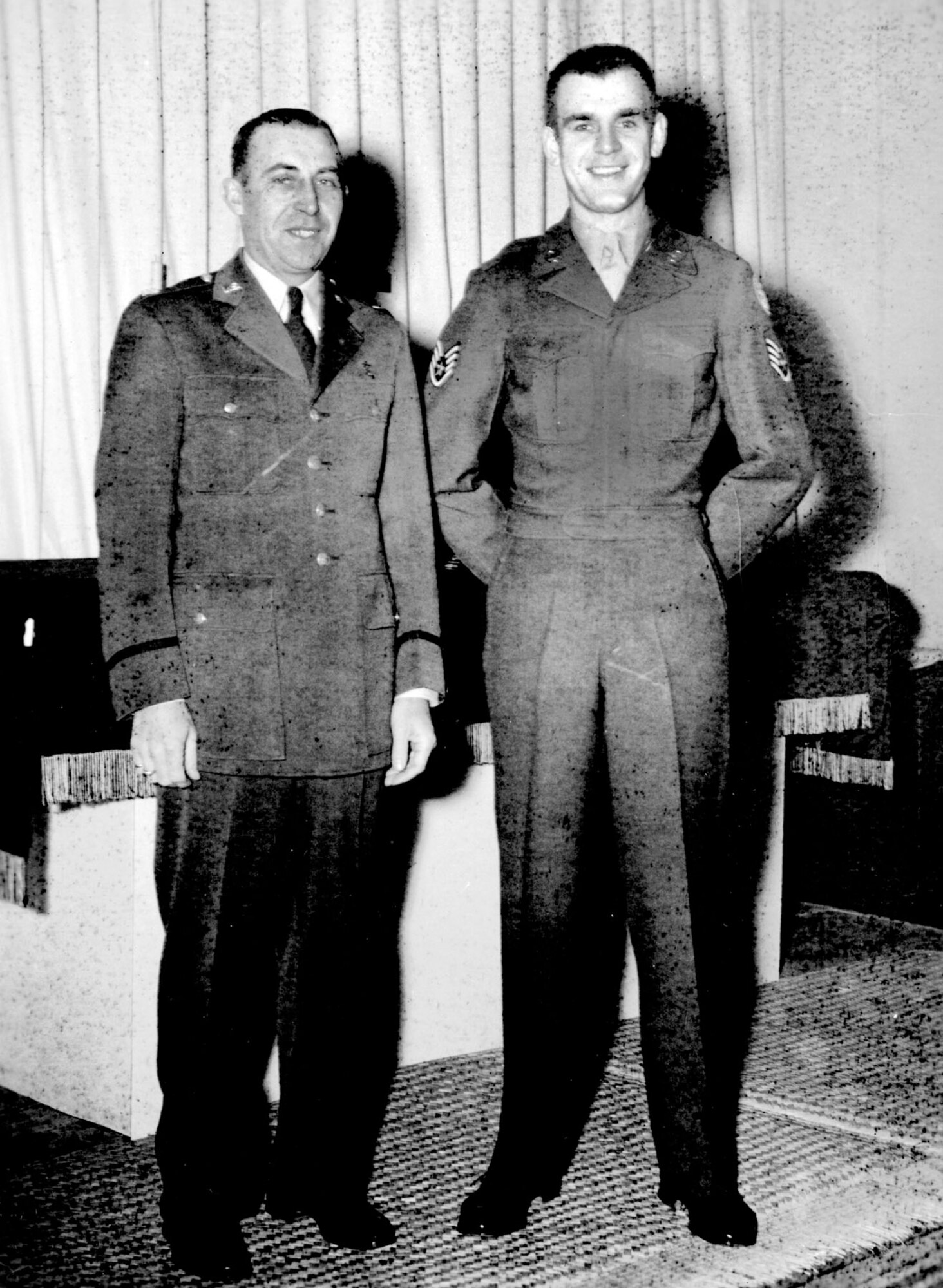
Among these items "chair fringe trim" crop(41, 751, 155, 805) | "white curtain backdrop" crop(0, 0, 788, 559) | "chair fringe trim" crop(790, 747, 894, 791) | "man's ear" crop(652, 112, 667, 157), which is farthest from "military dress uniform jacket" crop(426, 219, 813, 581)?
"white curtain backdrop" crop(0, 0, 788, 559)

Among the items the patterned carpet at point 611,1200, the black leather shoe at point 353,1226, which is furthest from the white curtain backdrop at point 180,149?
the black leather shoe at point 353,1226

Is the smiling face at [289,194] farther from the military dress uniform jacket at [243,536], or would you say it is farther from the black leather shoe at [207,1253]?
the black leather shoe at [207,1253]

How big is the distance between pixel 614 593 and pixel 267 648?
18.7 inches

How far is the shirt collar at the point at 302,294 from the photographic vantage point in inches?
74.6

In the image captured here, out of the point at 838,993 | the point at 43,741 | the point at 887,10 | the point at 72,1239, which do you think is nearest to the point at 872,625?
the point at 838,993

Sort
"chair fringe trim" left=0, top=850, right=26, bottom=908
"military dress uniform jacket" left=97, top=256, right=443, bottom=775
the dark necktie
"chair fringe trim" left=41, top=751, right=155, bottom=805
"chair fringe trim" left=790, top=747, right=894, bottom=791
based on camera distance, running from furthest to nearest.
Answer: "chair fringe trim" left=790, top=747, right=894, bottom=791 < "chair fringe trim" left=0, top=850, right=26, bottom=908 < "chair fringe trim" left=41, top=751, right=155, bottom=805 < the dark necktie < "military dress uniform jacket" left=97, top=256, right=443, bottom=775

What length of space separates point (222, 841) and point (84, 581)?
0.70 m

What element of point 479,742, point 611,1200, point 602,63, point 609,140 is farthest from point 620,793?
point 602,63

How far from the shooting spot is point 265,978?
1.95 meters

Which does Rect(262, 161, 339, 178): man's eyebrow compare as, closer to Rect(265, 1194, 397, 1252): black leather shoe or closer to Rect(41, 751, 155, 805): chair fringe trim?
Rect(41, 751, 155, 805): chair fringe trim

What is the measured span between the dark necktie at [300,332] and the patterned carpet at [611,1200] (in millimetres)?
1205

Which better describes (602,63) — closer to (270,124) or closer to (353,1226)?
(270,124)

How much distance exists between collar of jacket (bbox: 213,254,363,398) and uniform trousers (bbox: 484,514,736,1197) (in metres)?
0.36

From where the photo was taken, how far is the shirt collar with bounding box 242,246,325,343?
190 cm
